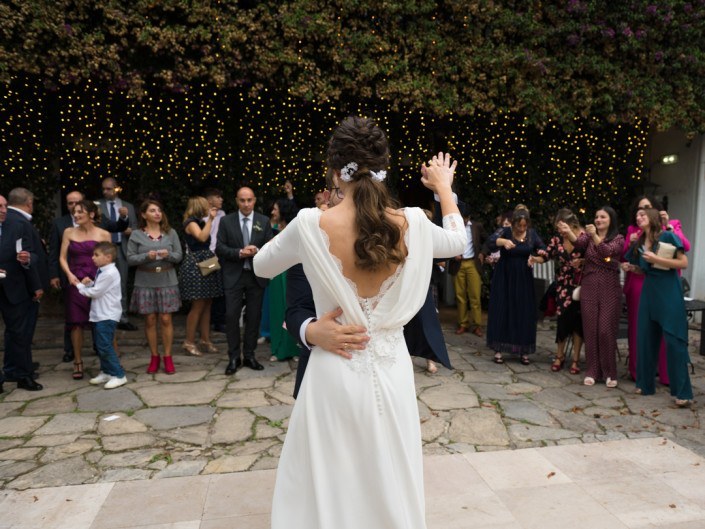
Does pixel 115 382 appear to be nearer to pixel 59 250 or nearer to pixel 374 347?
pixel 59 250

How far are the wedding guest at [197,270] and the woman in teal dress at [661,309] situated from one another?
187 inches

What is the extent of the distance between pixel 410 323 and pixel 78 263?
4805 mm

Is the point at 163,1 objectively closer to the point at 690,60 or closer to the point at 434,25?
the point at 434,25

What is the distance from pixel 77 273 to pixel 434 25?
6.25 metres

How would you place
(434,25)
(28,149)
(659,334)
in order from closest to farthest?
(659,334), (434,25), (28,149)

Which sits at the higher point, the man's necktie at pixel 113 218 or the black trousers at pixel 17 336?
the man's necktie at pixel 113 218

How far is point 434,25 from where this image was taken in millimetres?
8672

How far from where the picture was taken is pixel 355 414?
7.20 feet

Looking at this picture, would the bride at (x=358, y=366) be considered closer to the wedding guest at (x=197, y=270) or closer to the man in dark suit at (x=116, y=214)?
the wedding guest at (x=197, y=270)

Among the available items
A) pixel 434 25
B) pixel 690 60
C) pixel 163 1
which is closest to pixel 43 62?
pixel 163 1

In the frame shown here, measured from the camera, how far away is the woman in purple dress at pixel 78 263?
6.04 metres

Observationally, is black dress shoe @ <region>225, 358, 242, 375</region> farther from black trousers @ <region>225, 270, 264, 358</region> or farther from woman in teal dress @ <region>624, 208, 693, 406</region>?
woman in teal dress @ <region>624, 208, 693, 406</region>

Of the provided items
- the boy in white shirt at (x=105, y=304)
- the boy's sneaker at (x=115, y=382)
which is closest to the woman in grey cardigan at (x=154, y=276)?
the boy in white shirt at (x=105, y=304)

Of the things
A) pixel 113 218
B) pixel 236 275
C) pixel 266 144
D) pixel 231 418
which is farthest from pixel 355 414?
pixel 266 144
